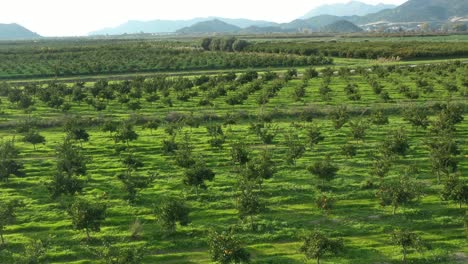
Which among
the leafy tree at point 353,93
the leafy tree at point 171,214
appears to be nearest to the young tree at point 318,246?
the leafy tree at point 171,214

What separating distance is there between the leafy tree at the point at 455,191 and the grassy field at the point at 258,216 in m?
1.46

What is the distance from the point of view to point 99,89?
3501 inches

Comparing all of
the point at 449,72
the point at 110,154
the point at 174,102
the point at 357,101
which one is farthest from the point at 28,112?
the point at 449,72

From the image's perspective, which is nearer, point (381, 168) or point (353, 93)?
point (381, 168)

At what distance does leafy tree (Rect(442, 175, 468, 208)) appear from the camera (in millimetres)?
33844

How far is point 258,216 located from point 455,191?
1544 centimetres

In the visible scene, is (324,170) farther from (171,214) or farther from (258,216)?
(171,214)

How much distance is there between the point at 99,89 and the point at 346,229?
68.2 metres

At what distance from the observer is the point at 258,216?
118 feet

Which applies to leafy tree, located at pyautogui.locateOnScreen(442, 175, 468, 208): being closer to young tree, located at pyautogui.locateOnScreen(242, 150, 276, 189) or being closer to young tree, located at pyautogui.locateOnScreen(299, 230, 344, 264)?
young tree, located at pyautogui.locateOnScreen(299, 230, 344, 264)

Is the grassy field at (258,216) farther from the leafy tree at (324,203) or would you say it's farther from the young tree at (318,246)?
the young tree at (318,246)

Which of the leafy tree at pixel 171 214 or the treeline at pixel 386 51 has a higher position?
the treeline at pixel 386 51

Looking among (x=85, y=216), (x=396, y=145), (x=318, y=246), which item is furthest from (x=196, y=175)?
(x=396, y=145)

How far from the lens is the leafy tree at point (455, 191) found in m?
33.8
